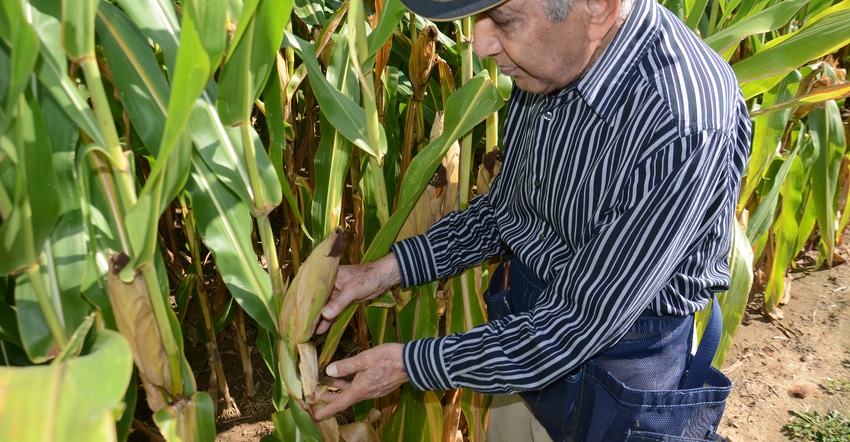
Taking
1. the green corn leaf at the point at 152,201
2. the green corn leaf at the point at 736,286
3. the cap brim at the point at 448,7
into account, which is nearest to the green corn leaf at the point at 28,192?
the green corn leaf at the point at 152,201

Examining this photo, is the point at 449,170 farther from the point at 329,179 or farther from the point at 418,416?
the point at 418,416

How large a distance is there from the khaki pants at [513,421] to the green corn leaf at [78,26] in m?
1.03

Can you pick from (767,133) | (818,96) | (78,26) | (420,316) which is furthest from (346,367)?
(767,133)

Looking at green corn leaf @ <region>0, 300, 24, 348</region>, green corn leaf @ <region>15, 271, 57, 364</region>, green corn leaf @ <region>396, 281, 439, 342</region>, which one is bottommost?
green corn leaf @ <region>396, 281, 439, 342</region>

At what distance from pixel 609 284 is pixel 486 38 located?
1.19 feet

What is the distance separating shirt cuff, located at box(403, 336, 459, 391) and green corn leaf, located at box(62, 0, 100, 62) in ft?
1.98

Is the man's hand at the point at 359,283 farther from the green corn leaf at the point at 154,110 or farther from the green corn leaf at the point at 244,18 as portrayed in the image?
the green corn leaf at the point at 244,18

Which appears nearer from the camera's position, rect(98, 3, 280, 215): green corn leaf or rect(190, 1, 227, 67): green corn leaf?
rect(190, 1, 227, 67): green corn leaf

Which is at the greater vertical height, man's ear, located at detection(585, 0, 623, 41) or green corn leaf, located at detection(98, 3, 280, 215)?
man's ear, located at detection(585, 0, 623, 41)

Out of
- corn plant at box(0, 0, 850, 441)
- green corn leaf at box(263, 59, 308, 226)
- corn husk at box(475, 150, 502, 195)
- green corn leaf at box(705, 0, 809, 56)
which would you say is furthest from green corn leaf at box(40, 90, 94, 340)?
green corn leaf at box(705, 0, 809, 56)

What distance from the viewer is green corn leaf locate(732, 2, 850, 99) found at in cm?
134

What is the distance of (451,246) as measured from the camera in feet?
4.43

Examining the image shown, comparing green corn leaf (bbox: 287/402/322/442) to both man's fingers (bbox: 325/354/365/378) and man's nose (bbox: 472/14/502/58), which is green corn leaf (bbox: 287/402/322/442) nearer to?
man's fingers (bbox: 325/354/365/378)

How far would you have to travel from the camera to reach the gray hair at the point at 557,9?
2.92 ft
